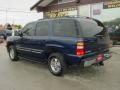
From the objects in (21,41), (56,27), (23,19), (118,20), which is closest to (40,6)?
(118,20)

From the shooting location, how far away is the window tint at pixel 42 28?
27.3 feet

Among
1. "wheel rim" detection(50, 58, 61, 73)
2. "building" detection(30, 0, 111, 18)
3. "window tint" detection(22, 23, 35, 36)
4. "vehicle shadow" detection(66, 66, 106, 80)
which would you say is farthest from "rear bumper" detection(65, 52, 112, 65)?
"building" detection(30, 0, 111, 18)

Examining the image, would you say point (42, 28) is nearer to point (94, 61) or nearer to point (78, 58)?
point (78, 58)

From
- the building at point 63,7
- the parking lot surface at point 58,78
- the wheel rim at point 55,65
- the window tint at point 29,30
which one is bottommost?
the parking lot surface at point 58,78

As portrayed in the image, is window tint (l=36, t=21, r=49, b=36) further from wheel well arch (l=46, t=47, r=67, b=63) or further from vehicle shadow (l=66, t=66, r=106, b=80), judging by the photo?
vehicle shadow (l=66, t=66, r=106, b=80)

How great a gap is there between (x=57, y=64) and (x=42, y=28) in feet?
5.19

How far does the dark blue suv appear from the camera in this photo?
7.05 metres

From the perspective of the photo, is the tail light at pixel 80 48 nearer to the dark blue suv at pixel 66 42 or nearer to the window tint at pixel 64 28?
the dark blue suv at pixel 66 42

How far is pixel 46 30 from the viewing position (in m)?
8.30

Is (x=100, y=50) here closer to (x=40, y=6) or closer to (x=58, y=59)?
(x=58, y=59)

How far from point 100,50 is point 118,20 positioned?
860 cm

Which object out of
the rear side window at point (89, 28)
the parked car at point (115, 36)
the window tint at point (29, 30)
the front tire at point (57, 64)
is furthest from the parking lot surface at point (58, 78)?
the parked car at point (115, 36)

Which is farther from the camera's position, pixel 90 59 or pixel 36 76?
pixel 36 76

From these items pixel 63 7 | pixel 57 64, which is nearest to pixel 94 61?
pixel 57 64
